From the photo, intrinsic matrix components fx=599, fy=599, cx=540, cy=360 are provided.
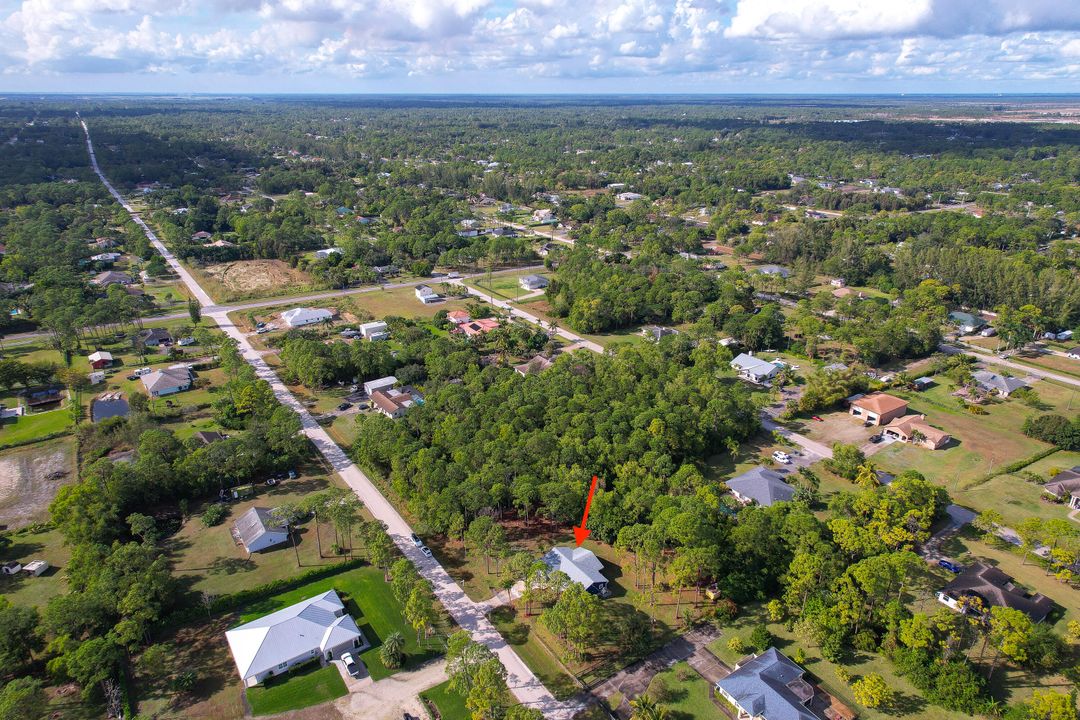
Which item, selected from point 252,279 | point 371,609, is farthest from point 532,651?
point 252,279

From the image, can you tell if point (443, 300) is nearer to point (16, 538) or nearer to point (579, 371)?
point (579, 371)

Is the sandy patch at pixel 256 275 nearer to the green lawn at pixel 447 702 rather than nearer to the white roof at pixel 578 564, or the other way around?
the white roof at pixel 578 564

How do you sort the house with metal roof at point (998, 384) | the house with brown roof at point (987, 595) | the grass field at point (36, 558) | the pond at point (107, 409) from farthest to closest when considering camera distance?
1. the house with metal roof at point (998, 384)
2. the pond at point (107, 409)
3. the grass field at point (36, 558)
4. the house with brown roof at point (987, 595)

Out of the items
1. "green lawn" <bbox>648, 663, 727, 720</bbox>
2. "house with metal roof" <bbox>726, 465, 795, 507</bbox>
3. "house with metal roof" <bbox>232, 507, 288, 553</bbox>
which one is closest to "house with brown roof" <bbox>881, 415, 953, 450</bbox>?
"house with metal roof" <bbox>726, 465, 795, 507</bbox>

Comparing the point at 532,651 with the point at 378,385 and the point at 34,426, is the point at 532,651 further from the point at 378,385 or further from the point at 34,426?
the point at 34,426

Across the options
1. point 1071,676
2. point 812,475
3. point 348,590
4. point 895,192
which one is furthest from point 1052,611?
point 895,192

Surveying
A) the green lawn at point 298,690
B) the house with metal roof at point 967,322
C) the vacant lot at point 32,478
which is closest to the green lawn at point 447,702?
the green lawn at point 298,690
